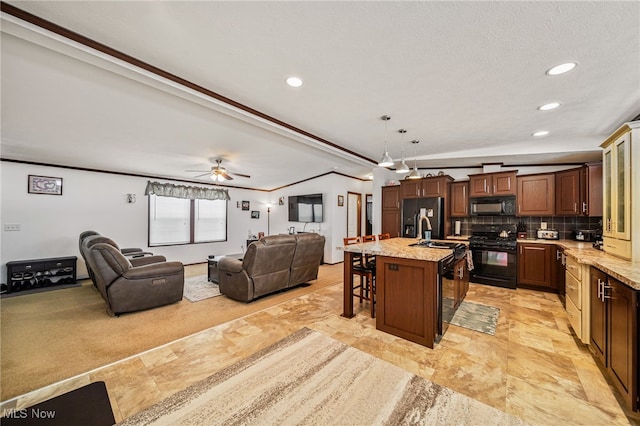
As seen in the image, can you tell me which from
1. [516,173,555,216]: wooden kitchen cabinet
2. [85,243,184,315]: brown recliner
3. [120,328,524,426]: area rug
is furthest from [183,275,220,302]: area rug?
[516,173,555,216]: wooden kitchen cabinet

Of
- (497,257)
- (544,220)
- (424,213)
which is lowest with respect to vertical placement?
(497,257)

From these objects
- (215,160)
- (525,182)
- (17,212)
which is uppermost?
(215,160)

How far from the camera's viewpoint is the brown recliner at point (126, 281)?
124 inches

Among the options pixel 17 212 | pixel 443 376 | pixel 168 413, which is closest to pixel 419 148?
pixel 443 376

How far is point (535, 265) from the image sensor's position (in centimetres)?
421

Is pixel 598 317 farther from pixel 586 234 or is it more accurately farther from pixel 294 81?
pixel 294 81

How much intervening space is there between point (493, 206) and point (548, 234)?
0.97 meters

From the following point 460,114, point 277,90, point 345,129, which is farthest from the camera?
point 345,129

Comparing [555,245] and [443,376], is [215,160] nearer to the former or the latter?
[443,376]

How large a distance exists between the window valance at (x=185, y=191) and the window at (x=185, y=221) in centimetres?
22

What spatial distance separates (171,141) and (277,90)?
92.0 inches

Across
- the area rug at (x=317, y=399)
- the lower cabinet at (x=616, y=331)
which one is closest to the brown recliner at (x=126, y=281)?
the area rug at (x=317, y=399)

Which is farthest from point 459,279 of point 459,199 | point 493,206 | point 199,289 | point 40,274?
point 40,274

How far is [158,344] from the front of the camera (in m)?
2.54
